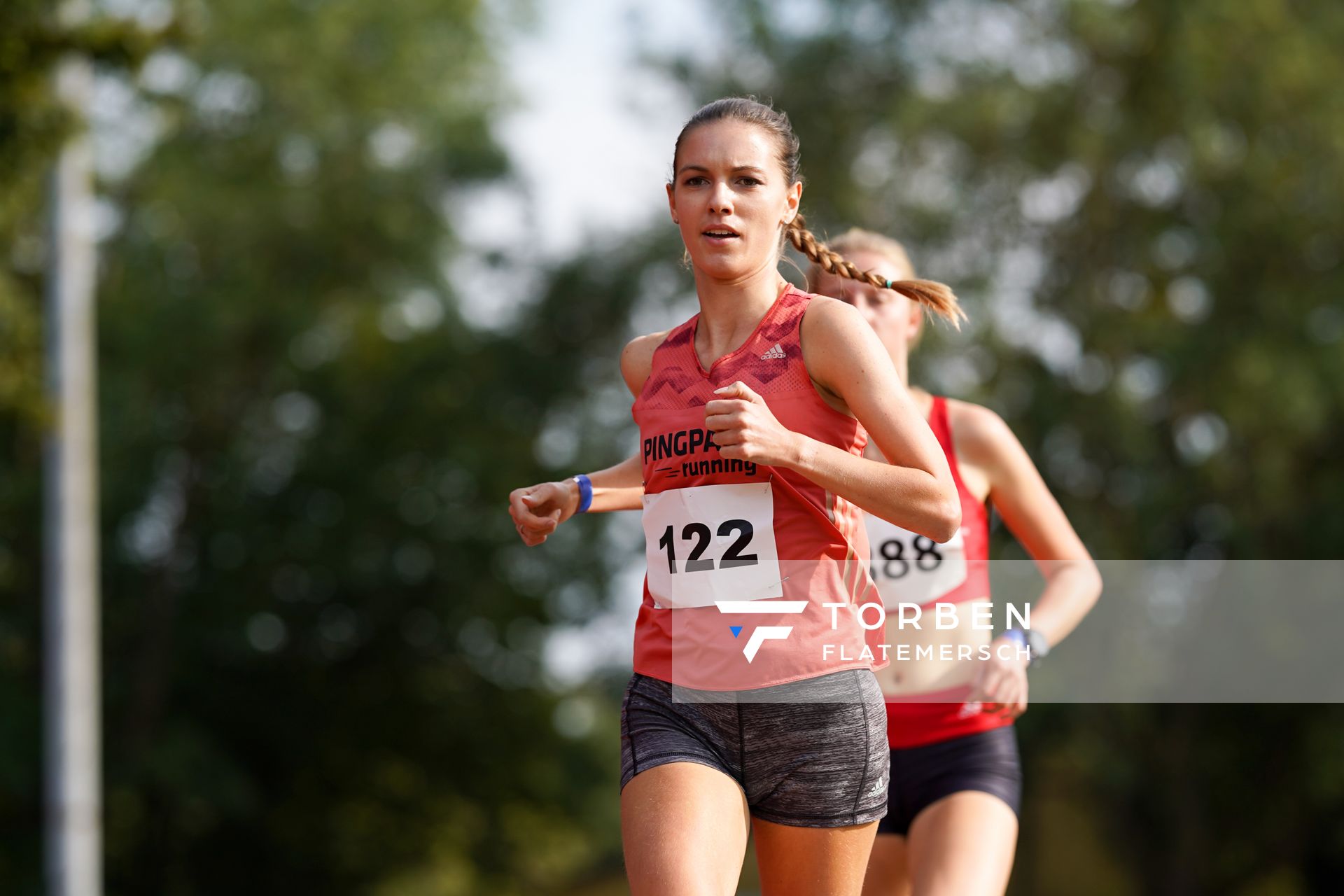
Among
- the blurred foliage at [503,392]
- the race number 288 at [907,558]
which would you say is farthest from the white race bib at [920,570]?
the blurred foliage at [503,392]

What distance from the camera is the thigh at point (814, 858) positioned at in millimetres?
2703

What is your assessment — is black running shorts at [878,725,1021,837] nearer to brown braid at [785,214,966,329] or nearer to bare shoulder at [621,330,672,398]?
brown braid at [785,214,966,329]

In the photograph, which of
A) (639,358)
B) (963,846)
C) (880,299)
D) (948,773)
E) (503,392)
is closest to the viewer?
(639,358)

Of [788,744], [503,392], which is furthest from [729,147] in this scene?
[503,392]

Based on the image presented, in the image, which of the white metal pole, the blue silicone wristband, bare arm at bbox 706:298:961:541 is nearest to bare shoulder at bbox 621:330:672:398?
the blue silicone wristband

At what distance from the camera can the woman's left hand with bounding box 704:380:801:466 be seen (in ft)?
8.13

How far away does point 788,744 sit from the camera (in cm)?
269

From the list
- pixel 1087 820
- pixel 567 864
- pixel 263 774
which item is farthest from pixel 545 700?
pixel 1087 820

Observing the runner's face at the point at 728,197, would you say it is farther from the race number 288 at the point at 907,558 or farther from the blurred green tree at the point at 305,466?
the blurred green tree at the point at 305,466

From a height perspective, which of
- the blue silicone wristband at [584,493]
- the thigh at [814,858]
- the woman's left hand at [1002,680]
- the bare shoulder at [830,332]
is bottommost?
the thigh at [814,858]

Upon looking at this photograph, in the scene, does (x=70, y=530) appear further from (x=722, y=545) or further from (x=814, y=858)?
(x=814, y=858)

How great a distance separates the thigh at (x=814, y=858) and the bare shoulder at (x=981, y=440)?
1.55 meters

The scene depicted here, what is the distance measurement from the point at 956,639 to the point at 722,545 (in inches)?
57.8

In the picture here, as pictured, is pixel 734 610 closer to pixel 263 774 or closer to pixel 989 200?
pixel 989 200
